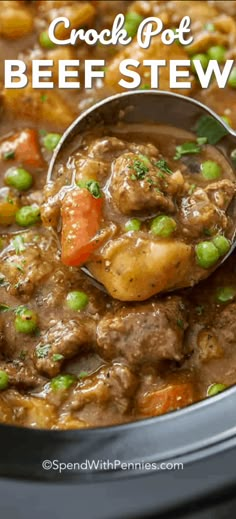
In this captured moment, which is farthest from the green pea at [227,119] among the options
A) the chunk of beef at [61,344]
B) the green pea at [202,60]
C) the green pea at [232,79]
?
the chunk of beef at [61,344]

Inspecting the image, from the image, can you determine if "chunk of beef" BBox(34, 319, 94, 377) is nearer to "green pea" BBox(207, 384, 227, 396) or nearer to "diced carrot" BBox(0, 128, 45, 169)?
"green pea" BBox(207, 384, 227, 396)

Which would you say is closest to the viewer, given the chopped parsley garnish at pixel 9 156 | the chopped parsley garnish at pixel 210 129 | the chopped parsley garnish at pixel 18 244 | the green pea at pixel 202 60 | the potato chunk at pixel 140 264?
the potato chunk at pixel 140 264

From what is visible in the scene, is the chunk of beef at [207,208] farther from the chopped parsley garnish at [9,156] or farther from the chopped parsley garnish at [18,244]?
the chopped parsley garnish at [9,156]

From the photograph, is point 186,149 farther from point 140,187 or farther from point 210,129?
point 140,187

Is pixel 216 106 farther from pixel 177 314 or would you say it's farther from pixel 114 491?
pixel 114 491

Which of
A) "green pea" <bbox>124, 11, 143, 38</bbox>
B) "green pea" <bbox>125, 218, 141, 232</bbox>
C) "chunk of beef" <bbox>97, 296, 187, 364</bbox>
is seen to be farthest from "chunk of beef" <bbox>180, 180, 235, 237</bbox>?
"green pea" <bbox>124, 11, 143, 38</bbox>

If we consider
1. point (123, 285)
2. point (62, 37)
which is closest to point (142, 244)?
point (123, 285)
